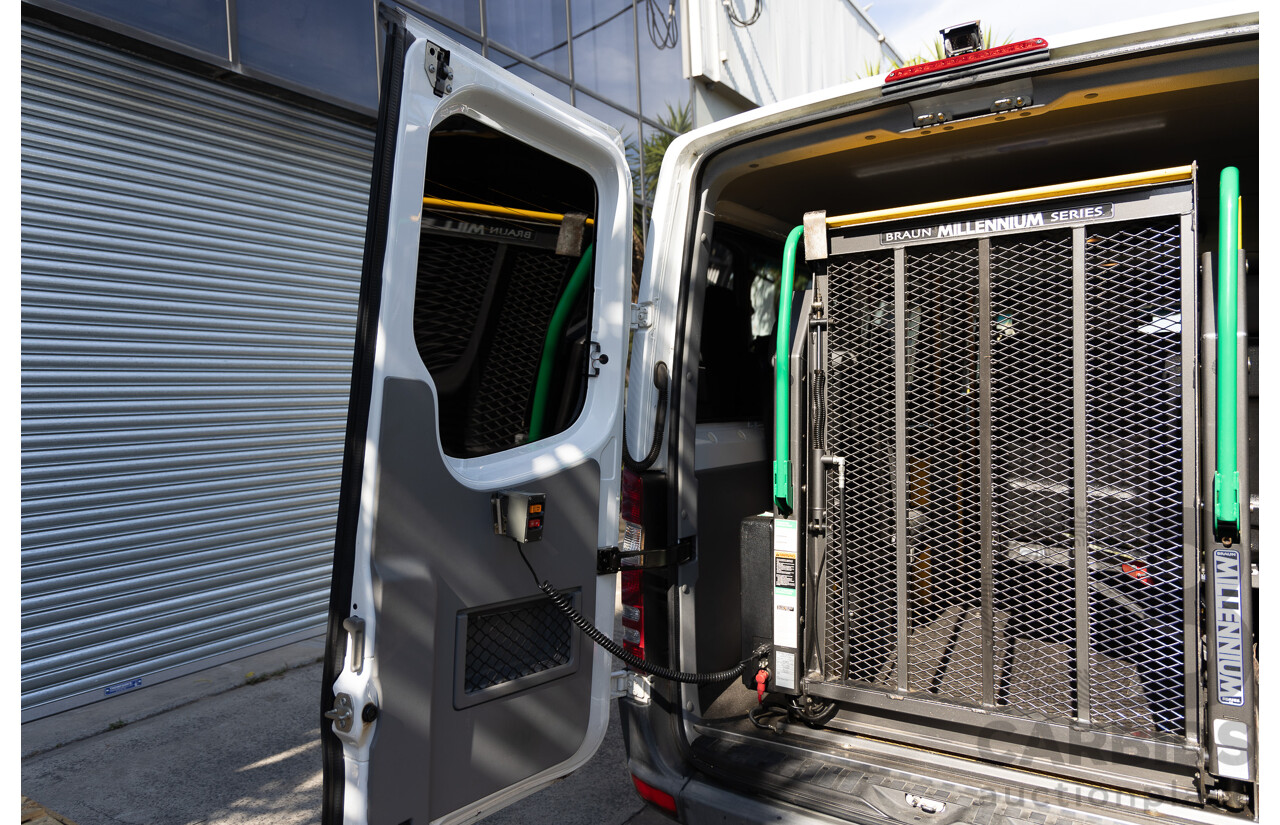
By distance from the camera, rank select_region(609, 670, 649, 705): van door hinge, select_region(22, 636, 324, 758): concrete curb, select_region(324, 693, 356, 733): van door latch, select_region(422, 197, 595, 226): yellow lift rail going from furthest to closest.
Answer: select_region(22, 636, 324, 758): concrete curb < select_region(609, 670, 649, 705): van door hinge < select_region(422, 197, 595, 226): yellow lift rail < select_region(324, 693, 356, 733): van door latch

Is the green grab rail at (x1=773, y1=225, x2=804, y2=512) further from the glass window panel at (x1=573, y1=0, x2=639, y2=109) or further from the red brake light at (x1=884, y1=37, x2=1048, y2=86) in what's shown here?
the glass window panel at (x1=573, y1=0, x2=639, y2=109)

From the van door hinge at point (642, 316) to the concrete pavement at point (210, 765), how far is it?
2010mm

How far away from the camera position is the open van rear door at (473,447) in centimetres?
173

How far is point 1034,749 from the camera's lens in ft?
7.45

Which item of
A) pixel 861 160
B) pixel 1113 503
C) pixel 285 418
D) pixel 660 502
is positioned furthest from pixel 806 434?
pixel 285 418

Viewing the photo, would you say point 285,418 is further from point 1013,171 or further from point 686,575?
point 1013,171

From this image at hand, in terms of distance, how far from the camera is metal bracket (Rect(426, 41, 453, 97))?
179cm

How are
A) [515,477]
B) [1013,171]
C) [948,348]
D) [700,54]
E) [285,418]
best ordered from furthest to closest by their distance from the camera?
[700,54]
[285,418]
[1013,171]
[948,348]
[515,477]

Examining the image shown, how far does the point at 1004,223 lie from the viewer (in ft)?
7.72

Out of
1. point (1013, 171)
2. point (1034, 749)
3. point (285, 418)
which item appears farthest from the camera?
point (285, 418)

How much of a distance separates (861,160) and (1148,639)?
1857 millimetres

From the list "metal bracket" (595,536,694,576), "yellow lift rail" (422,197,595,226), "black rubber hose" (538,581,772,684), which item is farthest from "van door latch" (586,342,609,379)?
"black rubber hose" (538,581,772,684)

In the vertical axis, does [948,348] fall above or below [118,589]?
above

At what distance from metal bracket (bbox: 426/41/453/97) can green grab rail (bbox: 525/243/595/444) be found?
715 mm
